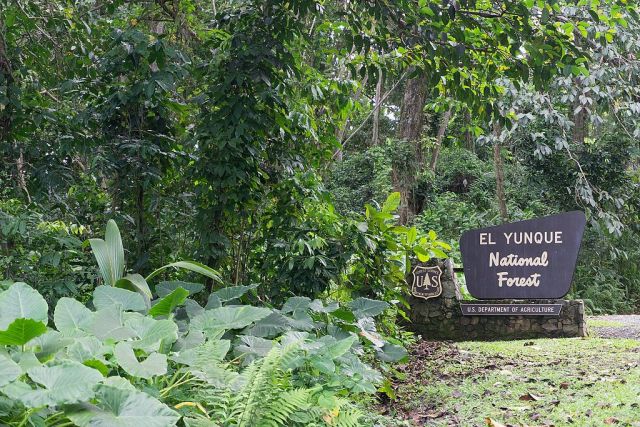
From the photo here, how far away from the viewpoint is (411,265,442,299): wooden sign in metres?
8.39

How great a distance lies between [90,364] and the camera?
5.59ft

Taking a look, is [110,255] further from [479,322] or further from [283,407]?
[479,322]

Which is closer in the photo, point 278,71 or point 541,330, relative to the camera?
point 278,71

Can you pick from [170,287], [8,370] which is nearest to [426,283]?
[170,287]

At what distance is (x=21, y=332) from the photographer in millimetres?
1671

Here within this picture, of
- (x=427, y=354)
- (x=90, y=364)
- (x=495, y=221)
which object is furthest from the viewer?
(x=495, y=221)

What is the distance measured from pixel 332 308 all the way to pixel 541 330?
5.58 m

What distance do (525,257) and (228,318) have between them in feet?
21.3

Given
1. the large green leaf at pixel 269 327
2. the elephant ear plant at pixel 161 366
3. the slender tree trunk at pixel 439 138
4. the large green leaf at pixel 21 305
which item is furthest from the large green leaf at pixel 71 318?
the slender tree trunk at pixel 439 138

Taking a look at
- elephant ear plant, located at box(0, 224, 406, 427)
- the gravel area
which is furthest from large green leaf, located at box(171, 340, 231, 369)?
the gravel area

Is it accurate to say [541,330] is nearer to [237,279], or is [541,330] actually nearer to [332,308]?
[237,279]

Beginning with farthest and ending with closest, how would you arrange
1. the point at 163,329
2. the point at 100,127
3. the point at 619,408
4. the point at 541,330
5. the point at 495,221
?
the point at 495,221 < the point at 541,330 < the point at 100,127 < the point at 619,408 < the point at 163,329

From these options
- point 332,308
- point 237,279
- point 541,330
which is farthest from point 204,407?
point 541,330

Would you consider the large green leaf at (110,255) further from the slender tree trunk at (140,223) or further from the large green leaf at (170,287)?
the slender tree trunk at (140,223)
